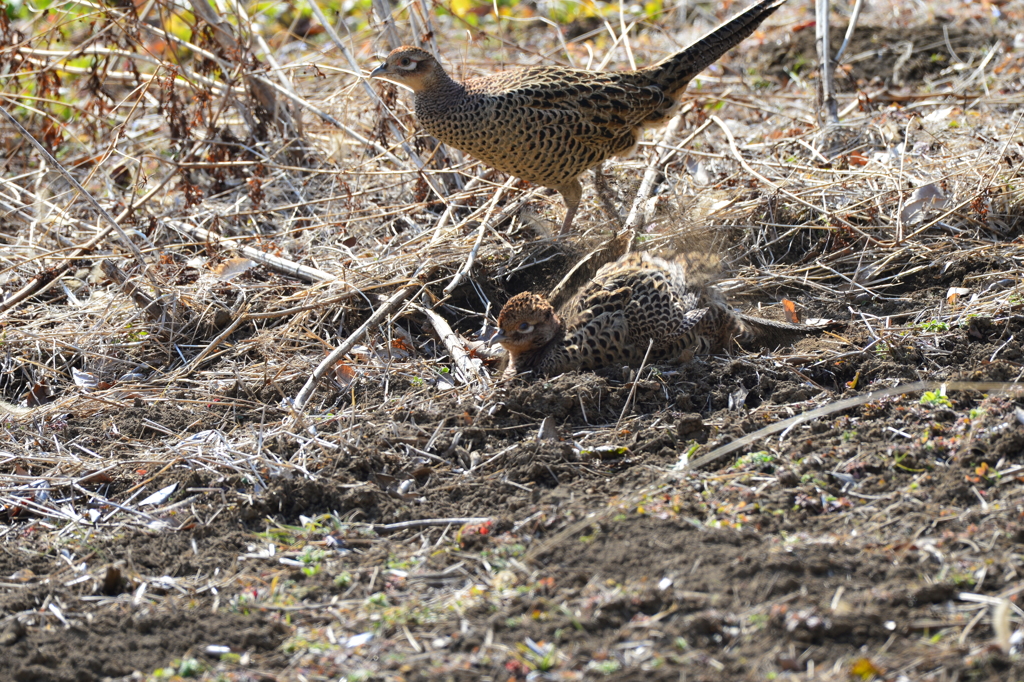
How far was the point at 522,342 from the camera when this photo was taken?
14.1 ft

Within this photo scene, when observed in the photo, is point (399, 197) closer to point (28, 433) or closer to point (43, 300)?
point (43, 300)

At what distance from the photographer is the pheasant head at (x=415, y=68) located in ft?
17.6

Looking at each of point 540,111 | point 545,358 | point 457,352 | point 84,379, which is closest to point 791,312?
point 545,358

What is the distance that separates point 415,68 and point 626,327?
6.98 ft

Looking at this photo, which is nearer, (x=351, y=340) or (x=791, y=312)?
(x=351, y=340)

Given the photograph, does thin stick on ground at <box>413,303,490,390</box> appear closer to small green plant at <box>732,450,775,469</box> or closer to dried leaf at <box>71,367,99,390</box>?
small green plant at <box>732,450,775,469</box>

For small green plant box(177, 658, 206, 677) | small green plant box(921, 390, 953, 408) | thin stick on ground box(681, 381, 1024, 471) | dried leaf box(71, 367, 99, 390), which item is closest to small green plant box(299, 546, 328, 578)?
small green plant box(177, 658, 206, 677)

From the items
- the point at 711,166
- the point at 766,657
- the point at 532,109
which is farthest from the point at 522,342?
the point at 711,166

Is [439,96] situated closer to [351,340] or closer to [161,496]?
[351,340]

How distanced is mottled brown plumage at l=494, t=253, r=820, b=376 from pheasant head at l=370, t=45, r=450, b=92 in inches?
65.6

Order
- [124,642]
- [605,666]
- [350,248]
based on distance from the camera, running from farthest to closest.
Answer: [350,248]
[124,642]
[605,666]

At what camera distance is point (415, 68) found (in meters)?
5.37

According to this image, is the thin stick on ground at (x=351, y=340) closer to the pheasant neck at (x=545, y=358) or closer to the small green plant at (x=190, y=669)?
the pheasant neck at (x=545, y=358)

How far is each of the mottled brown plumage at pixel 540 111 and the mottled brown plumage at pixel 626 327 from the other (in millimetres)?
1069
